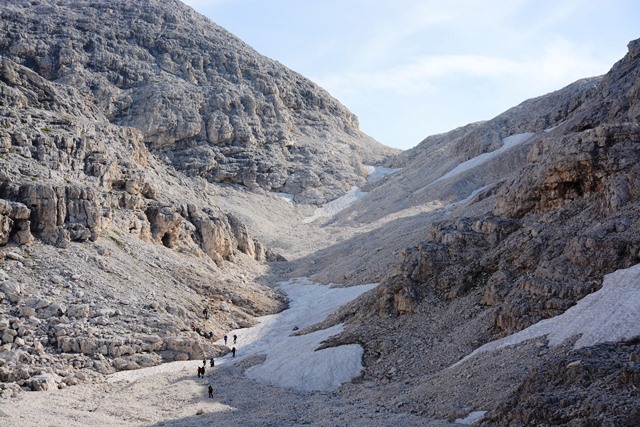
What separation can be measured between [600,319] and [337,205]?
8361cm

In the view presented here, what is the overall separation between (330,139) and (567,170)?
298 feet

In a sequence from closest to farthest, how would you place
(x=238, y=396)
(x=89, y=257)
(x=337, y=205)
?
(x=238, y=396) → (x=89, y=257) → (x=337, y=205)

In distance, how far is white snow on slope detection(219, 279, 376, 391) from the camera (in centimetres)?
3656

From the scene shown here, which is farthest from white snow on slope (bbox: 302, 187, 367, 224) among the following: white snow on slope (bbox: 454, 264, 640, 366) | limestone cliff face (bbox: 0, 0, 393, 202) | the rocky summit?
white snow on slope (bbox: 454, 264, 640, 366)

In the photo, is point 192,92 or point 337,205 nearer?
point 337,205

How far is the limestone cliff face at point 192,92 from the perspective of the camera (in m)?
107

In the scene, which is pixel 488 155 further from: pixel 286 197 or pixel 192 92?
pixel 192 92

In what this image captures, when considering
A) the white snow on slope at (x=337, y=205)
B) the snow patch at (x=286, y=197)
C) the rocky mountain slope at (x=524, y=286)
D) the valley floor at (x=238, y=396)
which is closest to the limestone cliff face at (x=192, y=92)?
the snow patch at (x=286, y=197)

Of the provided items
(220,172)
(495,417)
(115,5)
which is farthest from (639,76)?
(115,5)

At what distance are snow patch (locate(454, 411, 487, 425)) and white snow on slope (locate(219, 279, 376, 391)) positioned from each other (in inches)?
428

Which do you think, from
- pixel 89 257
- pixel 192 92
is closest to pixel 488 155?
pixel 192 92

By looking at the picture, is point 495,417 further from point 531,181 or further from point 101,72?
point 101,72

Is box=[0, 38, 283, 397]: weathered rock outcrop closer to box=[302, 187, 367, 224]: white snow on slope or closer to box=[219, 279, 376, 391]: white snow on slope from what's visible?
box=[219, 279, 376, 391]: white snow on slope

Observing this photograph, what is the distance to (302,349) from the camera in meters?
41.0
